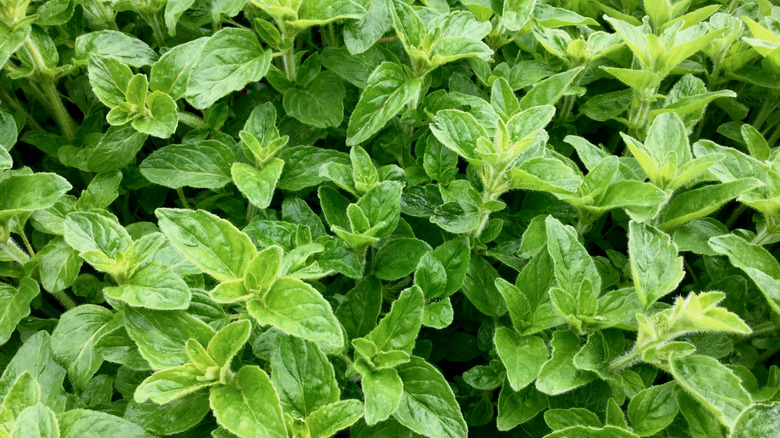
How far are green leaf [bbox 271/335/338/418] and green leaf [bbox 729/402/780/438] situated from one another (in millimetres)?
802

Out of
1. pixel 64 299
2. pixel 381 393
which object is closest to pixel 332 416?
pixel 381 393

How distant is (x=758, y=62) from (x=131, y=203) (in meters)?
2.36

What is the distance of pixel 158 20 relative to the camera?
2.06m

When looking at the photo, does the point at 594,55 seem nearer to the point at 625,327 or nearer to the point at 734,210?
the point at 734,210

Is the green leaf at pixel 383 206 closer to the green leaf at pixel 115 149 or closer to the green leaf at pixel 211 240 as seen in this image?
the green leaf at pixel 211 240

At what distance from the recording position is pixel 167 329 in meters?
1.27

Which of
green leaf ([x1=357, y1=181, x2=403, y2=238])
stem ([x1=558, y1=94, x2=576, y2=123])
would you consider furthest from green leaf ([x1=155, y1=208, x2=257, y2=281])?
stem ([x1=558, y1=94, x2=576, y2=123])

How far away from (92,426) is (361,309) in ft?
2.13

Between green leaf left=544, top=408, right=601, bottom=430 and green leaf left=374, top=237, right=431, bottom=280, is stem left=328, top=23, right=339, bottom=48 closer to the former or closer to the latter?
green leaf left=374, top=237, right=431, bottom=280

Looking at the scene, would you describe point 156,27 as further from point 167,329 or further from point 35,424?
point 35,424

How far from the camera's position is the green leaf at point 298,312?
115cm

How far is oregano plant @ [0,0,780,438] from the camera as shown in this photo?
1.24 metres

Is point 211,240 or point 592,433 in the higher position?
point 211,240

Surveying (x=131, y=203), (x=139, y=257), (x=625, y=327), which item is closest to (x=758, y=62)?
(x=625, y=327)
